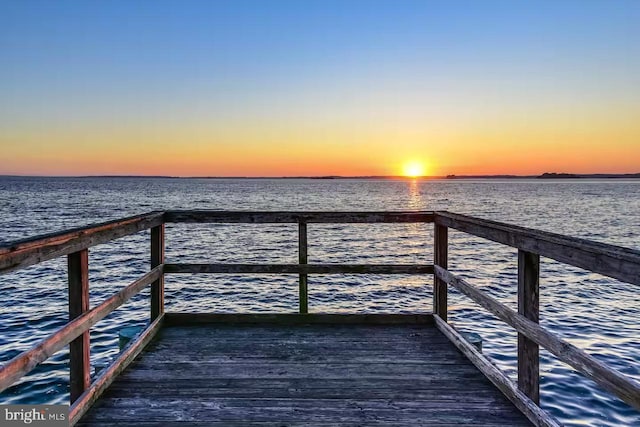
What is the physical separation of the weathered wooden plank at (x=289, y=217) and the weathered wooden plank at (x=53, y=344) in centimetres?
139

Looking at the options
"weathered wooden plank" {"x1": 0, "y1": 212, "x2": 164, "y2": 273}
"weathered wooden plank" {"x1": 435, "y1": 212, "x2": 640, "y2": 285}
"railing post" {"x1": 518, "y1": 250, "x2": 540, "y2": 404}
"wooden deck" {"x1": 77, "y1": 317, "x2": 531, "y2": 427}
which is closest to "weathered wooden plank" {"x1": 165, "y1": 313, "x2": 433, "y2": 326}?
"wooden deck" {"x1": 77, "y1": 317, "x2": 531, "y2": 427}

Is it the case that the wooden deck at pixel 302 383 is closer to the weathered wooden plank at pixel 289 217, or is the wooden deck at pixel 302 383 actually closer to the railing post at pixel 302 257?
the railing post at pixel 302 257

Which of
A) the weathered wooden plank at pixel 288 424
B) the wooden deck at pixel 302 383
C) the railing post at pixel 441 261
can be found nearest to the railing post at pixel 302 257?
the wooden deck at pixel 302 383

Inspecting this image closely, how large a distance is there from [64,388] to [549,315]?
11.0 m

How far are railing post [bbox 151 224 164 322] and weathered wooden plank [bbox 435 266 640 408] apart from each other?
11.1 ft

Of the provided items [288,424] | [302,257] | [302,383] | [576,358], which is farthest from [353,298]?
[576,358]

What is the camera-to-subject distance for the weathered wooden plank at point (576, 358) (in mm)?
2025

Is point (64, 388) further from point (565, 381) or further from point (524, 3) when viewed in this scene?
point (524, 3)

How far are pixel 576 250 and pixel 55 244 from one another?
2.96 meters

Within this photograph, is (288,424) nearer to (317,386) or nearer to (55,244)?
(317,386)

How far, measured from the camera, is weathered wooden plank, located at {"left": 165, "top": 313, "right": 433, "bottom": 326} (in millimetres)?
5414

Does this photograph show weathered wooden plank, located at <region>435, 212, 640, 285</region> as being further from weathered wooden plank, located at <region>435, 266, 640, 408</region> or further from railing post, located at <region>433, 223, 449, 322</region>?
railing post, located at <region>433, 223, 449, 322</region>

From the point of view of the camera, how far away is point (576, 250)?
248cm

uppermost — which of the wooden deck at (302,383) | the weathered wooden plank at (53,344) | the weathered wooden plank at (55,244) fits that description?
the weathered wooden plank at (55,244)
